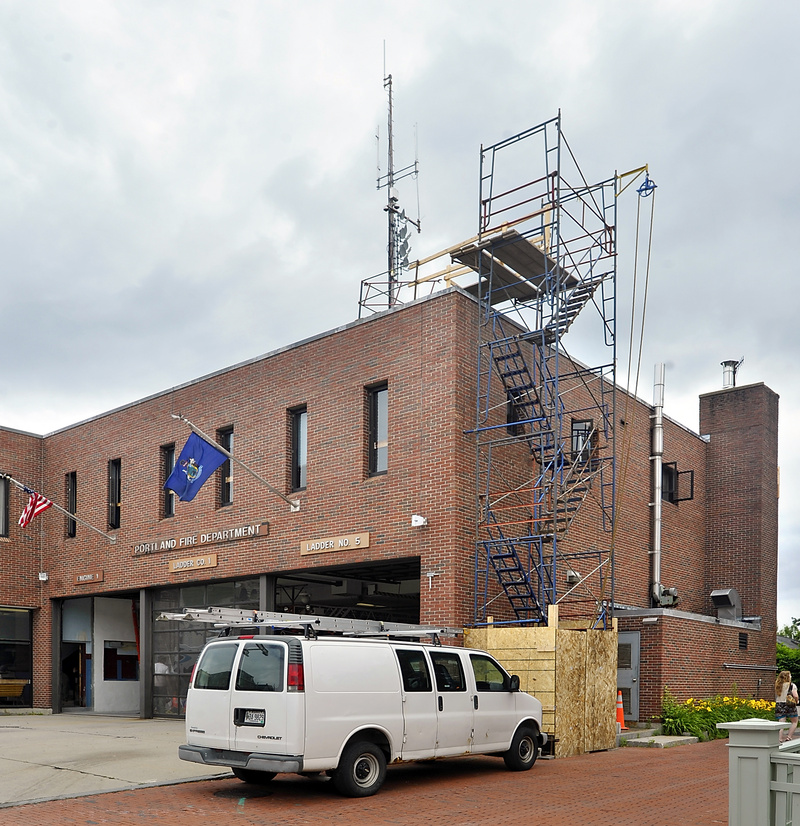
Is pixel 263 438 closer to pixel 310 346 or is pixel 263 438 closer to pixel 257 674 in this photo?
pixel 310 346

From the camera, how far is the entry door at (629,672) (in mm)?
19828

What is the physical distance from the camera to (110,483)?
25.7 metres

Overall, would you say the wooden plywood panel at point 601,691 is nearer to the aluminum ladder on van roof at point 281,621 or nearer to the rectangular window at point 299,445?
the aluminum ladder on van roof at point 281,621

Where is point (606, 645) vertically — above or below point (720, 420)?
below

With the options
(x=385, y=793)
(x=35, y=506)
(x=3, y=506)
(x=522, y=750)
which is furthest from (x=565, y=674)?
(x=3, y=506)

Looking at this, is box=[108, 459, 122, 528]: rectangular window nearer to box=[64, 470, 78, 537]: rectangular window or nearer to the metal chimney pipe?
box=[64, 470, 78, 537]: rectangular window

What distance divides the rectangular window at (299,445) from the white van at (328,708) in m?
8.36

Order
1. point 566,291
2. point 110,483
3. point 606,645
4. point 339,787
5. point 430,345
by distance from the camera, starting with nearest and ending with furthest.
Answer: point 339,787, point 606,645, point 430,345, point 566,291, point 110,483

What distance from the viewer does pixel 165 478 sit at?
2428 cm

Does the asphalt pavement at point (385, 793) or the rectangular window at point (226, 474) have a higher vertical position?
the rectangular window at point (226, 474)

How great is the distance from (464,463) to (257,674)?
759cm

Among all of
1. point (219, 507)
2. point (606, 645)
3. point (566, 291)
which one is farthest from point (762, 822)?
point (219, 507)

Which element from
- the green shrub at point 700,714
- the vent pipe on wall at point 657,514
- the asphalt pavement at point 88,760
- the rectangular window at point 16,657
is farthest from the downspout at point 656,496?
the rectangular window at point 16,657

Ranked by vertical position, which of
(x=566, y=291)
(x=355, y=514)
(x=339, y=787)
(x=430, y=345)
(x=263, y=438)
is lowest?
(x=339, y=787)
